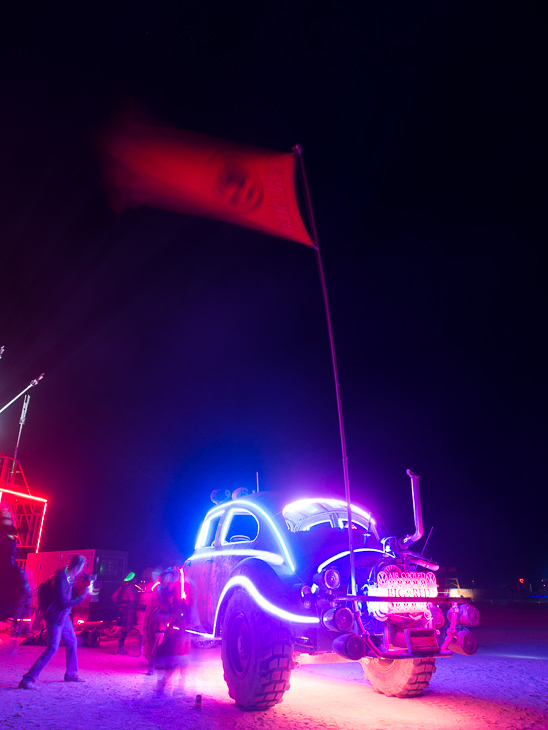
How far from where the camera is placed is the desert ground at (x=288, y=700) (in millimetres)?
5652

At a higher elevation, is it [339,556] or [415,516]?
[415,516]

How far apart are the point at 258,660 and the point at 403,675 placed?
2.32m

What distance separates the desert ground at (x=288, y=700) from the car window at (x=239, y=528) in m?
2.11

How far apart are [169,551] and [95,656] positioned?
3970 cm

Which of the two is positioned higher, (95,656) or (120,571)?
(120,571)

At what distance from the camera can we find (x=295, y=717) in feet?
19.6

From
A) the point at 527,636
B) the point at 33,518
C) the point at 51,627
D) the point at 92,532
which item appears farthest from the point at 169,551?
the point at 51,627

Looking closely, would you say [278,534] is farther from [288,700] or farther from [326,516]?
[288,700]

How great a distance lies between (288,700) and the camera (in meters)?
6.98

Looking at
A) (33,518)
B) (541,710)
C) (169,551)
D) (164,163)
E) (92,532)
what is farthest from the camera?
(169,551)

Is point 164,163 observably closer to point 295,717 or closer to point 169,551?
point 295,717

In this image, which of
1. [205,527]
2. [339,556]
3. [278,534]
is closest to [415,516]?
[339,556]

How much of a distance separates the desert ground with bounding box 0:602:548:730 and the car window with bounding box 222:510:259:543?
2.11m

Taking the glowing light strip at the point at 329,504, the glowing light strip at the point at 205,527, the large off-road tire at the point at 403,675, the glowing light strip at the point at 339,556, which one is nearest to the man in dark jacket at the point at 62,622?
the glowing light strip at the point at 205,527
